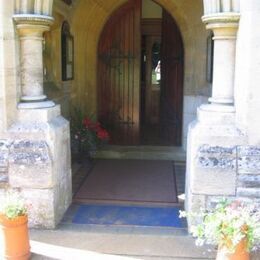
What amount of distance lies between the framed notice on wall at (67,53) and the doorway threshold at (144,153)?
1215 mm

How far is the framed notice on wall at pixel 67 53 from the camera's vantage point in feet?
16.4

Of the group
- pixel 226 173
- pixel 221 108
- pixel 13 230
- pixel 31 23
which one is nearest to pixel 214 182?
pixel 226 173

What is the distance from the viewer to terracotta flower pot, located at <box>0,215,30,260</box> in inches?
109

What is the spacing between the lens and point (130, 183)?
4.74 m

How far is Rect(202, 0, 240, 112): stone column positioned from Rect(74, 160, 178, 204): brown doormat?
1347 millimetres

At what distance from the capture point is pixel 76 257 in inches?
115

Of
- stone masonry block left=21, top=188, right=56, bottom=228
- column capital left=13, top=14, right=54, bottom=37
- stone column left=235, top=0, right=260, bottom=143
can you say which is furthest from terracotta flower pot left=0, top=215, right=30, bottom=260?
stone column left=235, top=0, right=260, bottom=143

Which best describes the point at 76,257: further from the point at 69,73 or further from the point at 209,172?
the point at 69,73

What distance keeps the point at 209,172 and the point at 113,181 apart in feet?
6.06

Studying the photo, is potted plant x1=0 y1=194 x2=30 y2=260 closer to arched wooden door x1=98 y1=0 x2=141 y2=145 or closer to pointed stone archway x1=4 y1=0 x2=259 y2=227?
pointed stone archway x1=4 y1=0 x2=259 y2=227

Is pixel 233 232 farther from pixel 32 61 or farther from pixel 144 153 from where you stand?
pixel 144 153

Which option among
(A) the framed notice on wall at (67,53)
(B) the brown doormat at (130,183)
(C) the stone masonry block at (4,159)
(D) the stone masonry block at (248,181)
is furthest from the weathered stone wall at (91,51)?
(D) the stone masonry block at (248,181)

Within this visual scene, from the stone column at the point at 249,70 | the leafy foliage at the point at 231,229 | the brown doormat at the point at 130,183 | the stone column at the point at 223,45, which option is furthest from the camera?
the brown doormat at the point at 130,183

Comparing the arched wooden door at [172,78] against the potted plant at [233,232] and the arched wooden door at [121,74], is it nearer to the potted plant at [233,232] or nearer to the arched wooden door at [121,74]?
the arched wooden door at [121,74]
